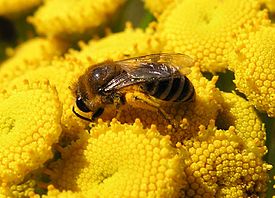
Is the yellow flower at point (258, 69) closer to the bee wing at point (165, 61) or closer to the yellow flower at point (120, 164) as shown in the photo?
the bee wing at point (165, 61)

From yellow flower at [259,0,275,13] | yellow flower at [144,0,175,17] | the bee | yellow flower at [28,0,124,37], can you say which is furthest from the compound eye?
yellow flower at [28,0,124,37]

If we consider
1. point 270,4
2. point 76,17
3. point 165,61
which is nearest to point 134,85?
point 165,61

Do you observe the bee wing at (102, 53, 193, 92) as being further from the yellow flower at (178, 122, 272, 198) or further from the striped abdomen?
the yellow flower at (178, 122, 272, 198)

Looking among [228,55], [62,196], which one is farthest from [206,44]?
[62,196]

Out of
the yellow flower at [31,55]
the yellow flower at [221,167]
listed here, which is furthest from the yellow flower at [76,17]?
the yellow flower at [221,167]

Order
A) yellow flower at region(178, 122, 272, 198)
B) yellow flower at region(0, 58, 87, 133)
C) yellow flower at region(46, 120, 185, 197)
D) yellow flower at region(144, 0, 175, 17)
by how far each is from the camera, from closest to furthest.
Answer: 1. yellow flower at region(46, 120, 185, 197)
2. yellow flower at region(178, 122, 272, 198)
3. yellow flower at region(0, 58, 87, 133)
4. yellow flower at region(144, 0, 175, 17)
